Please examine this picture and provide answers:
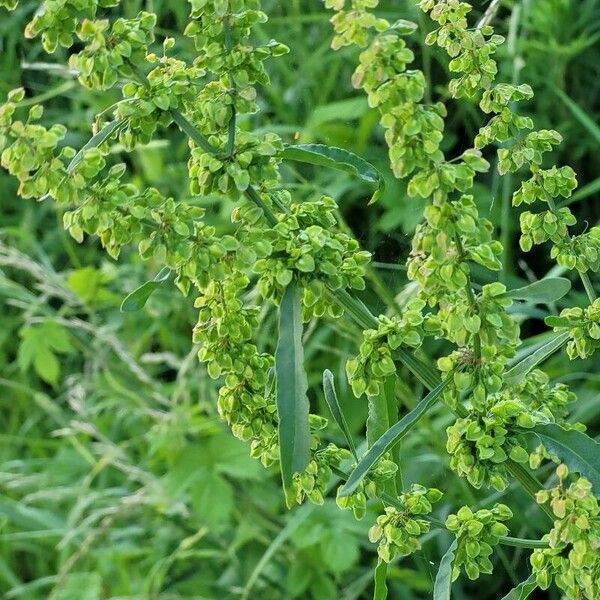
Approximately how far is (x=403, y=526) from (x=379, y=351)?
0.12 m

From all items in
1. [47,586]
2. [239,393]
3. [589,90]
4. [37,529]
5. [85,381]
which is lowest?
[47,586]

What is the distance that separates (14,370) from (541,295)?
1.67m

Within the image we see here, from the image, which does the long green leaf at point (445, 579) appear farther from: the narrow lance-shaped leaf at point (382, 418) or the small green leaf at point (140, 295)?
the small green leaf at point (140, 295)

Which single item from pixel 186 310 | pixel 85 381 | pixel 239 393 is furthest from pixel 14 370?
pixel 239 393

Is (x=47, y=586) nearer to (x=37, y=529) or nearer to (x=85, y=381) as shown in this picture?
(x=37, y=529)

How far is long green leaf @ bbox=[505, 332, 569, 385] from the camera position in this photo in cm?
82

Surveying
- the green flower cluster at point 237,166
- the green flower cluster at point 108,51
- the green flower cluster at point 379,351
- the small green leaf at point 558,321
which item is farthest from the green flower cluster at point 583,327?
the green flower cluster at point 108,51

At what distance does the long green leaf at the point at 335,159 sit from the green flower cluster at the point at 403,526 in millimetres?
217

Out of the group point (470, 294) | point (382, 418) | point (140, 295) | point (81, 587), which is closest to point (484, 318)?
point (470, 294)

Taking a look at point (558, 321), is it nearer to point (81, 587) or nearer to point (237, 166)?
point (237, 166)

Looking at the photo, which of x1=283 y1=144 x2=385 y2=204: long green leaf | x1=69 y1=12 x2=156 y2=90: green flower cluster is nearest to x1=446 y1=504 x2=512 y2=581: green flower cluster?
x1=283 y1=144 x2=385 y2=204: long green leaf

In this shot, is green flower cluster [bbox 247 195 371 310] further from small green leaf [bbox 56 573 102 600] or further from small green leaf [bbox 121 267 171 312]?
small green leaf [bbox 56 573 102 600]

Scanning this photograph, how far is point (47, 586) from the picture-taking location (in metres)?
2.00

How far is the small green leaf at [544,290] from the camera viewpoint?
0.77 meters
